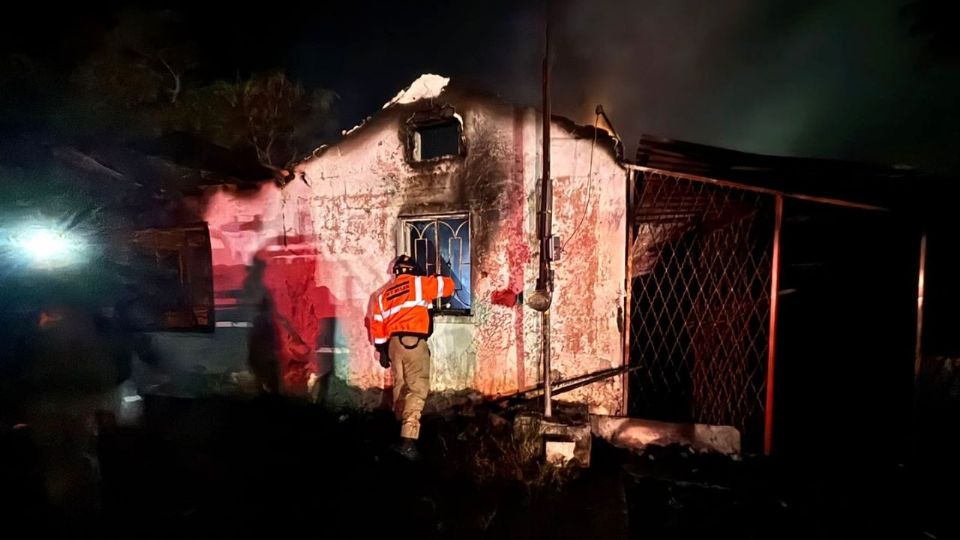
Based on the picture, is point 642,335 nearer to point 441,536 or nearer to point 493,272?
point 493,272

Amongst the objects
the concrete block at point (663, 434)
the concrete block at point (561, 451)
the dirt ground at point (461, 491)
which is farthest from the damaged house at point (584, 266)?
the concrete block at point (561, 451)

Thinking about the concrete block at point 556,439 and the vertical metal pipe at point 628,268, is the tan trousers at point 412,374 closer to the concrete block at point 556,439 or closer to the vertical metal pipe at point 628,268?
the concrete block at point 556,439

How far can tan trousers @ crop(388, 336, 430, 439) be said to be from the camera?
4992 millimetres

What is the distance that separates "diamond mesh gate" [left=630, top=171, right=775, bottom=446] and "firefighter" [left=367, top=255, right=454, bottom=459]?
265 cm

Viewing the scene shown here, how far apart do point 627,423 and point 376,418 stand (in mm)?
3495

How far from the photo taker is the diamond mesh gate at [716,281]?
516 cm

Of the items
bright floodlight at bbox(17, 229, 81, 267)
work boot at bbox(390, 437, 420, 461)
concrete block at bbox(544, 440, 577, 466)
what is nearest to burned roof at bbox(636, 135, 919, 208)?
concrete block at bbox(544, 440, 577, 466)

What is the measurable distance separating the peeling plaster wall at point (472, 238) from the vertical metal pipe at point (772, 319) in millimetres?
1616

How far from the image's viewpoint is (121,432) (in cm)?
566

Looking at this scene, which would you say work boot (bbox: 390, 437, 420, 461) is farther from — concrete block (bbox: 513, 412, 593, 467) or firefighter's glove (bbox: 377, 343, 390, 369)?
concrete block (bbox: 513, 412, 593, 467)

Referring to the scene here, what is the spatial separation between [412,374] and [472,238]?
1.98 meters

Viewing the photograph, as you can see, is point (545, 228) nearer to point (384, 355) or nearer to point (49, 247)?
point (384, 355)

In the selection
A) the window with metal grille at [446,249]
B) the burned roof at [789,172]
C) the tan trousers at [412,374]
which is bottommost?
the tan trousers at [412,374]

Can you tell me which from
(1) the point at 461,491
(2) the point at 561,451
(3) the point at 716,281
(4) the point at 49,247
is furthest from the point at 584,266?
(4) the point at 49,247
